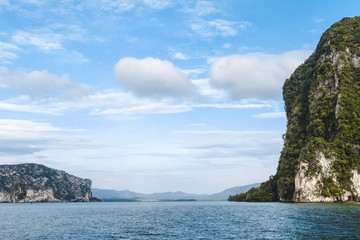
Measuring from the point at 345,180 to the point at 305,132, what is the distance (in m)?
43.6

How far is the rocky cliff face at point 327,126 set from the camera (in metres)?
131

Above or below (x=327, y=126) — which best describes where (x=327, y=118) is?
above

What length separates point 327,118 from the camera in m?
152

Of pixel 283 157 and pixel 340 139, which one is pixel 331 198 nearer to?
pixel 340 139

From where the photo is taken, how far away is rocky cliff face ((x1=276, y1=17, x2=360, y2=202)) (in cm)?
13138

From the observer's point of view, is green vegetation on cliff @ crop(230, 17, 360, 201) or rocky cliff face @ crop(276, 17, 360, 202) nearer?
rocky cliff face @ crop(276, 17, 360, 202)

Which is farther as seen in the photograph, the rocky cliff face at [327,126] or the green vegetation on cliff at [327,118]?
the green vegetation on cliff at [327,118]

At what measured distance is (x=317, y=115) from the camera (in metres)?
156

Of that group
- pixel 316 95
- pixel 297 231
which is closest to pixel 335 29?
pixel 316 95

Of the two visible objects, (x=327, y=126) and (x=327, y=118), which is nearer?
(x=327, y=126)

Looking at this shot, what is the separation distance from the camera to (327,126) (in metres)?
152

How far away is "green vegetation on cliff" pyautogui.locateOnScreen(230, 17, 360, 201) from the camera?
133750 mm

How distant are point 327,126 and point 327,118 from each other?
12.0 ft

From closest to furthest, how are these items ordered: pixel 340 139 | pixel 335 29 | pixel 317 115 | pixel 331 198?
pixel 331 198 → pixel 340 139 → pixel 317 115 → pixel 335 29
